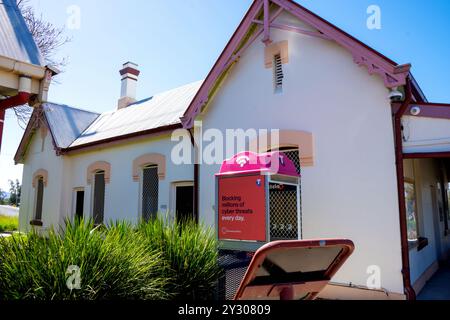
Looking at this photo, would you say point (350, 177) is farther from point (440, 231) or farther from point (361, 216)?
point (440, 231)

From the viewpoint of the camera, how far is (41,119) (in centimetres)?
1509

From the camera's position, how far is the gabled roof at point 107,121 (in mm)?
11039

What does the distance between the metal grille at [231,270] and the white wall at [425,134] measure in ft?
10.8

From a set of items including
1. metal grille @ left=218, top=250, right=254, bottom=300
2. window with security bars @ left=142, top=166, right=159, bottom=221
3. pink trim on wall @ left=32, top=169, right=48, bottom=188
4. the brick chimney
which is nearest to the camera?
metal grille @ left=218, top=250, right=254, bottom=300

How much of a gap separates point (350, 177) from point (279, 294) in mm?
4173

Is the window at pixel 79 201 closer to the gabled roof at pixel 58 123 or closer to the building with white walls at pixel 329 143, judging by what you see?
the gabled roof at pixel 58 123

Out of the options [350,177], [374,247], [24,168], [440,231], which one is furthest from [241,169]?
[24,168]

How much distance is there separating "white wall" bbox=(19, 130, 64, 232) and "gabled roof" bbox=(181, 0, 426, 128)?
8076 millimetres

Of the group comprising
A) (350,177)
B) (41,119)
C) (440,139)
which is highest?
(41,119)

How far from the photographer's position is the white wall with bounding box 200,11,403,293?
19.5ft

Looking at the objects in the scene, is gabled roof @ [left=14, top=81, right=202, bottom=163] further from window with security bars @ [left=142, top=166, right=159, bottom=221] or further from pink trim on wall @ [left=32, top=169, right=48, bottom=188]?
pink trim on wall @ [left=32, top=169, right=48, bottom=188]

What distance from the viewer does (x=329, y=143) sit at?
6629 millimetres

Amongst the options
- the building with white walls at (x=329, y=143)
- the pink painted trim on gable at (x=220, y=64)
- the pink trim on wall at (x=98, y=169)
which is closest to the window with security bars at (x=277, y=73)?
the building with white walls at (x=329, y=143)

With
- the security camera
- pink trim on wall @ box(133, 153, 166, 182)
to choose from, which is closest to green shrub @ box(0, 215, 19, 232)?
pink trim on wall @ box(133, 153, 166, 182)
